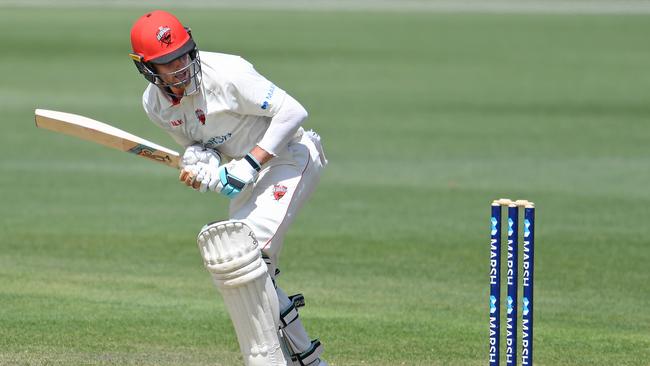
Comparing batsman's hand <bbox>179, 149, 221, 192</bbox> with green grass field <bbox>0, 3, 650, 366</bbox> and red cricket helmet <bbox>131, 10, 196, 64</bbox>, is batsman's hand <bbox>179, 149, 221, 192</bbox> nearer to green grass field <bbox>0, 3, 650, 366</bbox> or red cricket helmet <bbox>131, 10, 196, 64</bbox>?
red cricket helmet <bbox>131, 10, 196, 64</bbox>

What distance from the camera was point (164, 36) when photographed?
203 inches

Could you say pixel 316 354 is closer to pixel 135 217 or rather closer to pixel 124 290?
pixel 124 290

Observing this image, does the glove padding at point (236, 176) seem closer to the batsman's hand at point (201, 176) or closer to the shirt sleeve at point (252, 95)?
the batsman's hand at point (201, 176)

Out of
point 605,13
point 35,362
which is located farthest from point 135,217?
point 605,13

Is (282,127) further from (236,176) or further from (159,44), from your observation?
(159,44)

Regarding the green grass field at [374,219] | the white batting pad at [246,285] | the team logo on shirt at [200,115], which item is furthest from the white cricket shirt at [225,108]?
the green grass field at [374,219]

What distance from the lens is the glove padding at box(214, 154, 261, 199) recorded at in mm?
5215

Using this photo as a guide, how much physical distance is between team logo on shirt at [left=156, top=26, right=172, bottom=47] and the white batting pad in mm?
775

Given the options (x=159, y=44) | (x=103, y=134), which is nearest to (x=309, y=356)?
(x=103, y=134)

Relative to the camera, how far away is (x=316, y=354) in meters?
5.43

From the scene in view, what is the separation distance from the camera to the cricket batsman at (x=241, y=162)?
16.4 ft

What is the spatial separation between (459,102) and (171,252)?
10.2 m

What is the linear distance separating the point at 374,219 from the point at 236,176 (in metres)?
5.48

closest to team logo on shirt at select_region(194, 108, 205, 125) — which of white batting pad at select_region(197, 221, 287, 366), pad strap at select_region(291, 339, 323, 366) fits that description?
white batting pad at select_region(197, 221, 287, 366)
